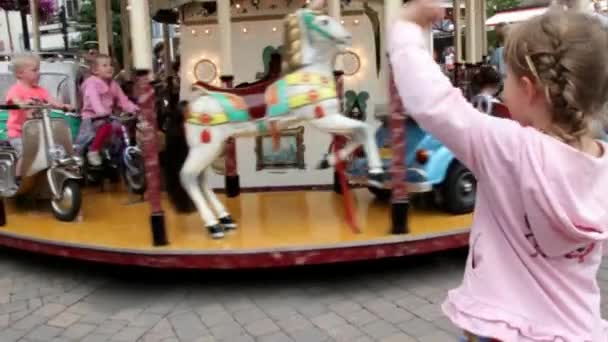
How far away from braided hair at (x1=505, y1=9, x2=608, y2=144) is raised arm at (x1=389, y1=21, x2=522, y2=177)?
0.11m

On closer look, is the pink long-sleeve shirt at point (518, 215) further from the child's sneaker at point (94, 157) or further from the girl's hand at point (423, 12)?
the child's sneaker at point (94, 157)

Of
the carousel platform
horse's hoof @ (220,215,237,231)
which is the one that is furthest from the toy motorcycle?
horse's hoof @ (220,215,237,231)

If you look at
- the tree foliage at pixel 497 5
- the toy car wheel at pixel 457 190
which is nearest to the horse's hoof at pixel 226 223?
the toy car wheel at pixel 457 190

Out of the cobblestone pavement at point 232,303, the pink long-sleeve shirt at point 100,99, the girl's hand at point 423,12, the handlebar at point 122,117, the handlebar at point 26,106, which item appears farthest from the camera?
the handlebar at point 122,117

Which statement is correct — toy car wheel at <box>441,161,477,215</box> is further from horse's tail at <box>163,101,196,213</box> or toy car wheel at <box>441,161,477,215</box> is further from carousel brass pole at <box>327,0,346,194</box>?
horse's tail at <box>163,101,196,213</box>

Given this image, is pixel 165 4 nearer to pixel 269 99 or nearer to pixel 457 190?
pixel 269 99

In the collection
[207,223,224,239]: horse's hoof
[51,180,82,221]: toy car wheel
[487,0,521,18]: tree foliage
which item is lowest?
[207,223,224,239]: horse's hoof

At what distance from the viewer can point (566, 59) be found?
126 centimetres

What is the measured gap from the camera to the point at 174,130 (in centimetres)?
520

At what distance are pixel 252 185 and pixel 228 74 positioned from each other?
1382 millimetres

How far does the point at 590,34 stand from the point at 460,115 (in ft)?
0.93

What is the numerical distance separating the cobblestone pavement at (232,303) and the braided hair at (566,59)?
2.91 metres

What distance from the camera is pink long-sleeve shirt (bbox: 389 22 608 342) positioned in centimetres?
135

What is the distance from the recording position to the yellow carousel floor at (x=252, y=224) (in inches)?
195
